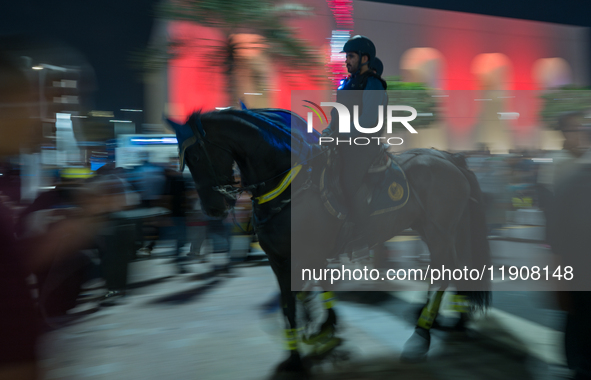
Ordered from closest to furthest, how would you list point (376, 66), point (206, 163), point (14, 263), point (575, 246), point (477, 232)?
point (14, 263) < point (575, 246) < point (206, 163) < point (376, 66) < point (477, 232)

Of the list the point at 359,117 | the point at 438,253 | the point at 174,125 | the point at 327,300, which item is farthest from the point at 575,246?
the point at 174,125

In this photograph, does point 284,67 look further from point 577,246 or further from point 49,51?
point 49,51

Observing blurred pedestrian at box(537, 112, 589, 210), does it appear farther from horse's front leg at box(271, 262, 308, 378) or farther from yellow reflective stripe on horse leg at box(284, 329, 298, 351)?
yellow reflective stripe on horse leg at box(284, 329, 298, 351)

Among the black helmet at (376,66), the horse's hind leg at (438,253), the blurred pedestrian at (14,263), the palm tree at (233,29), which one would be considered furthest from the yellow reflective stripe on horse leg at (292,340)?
the palm tree at (233,29)

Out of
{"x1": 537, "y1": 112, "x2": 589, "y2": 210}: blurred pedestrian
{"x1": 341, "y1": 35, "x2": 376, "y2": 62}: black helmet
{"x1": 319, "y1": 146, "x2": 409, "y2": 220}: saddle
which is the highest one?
{"x1": 341, "y1": 35, "x2": 376, "y2": 62}: black helmet

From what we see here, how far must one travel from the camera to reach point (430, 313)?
3.88 m

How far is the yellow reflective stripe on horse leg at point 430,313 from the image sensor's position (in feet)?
12.6

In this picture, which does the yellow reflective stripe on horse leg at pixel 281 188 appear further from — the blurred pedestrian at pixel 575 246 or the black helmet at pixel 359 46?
the blurred pedestrian at pixel 575 246

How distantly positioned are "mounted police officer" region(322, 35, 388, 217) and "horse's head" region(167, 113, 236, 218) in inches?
36.4

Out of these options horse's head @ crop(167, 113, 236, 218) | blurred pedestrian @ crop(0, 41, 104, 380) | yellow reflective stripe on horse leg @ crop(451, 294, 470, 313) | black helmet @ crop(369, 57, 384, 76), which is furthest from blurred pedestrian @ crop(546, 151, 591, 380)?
blurred pedestrian @ crop(0, 41, 104, 380)

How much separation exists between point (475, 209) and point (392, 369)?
1883 millimetres

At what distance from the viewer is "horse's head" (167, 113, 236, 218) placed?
3361 millimetres

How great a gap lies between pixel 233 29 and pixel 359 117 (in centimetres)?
973

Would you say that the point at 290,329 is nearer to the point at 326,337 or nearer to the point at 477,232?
the point at 326,337
